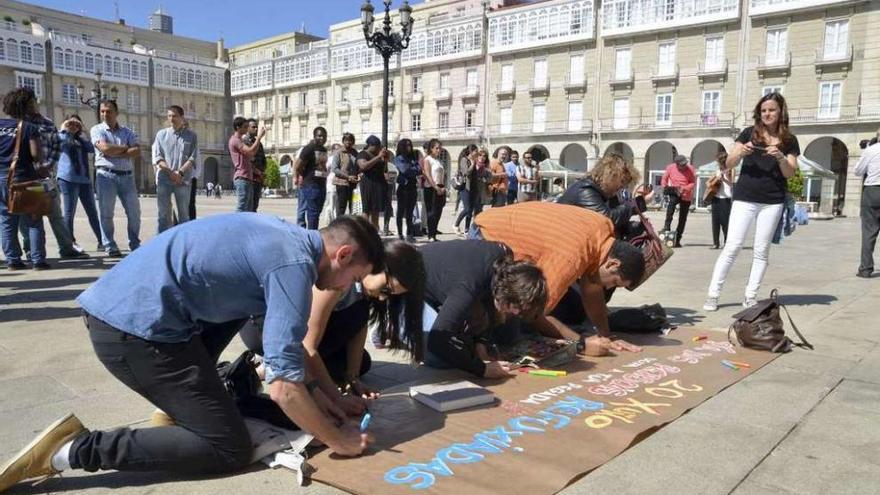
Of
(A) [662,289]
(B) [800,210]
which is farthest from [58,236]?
(B) [800,210]

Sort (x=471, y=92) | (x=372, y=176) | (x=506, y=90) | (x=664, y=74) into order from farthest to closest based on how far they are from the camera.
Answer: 1. (x=471, y=92)
2. (x=506, y=90)
3. (x=664, y=74)
4. (x=372, y=176)

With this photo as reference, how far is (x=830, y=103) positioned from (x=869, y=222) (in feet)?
90.9

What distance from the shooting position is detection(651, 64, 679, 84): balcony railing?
114 ft

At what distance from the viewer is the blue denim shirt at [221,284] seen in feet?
6.46

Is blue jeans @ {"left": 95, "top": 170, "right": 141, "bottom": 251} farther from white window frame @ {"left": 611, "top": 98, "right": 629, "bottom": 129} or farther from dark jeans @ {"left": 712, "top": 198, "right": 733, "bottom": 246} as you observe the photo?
white window frame @ {"left": 611, "top": 98, "right": 629, "bottom": 129}

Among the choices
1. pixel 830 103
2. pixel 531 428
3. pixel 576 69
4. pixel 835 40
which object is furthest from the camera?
pixel 576 69

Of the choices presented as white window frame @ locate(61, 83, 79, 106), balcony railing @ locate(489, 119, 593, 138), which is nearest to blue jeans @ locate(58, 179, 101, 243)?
balcony railing @ locate(489, 119, 593, 138)

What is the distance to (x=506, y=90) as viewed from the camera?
41.3 metres

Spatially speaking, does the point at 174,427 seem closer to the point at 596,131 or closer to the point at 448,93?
the point at 596,131

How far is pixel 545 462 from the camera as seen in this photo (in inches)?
92.7

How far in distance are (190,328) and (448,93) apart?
143 feet

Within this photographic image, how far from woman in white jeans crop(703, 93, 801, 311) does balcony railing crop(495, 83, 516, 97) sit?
36.9 meters

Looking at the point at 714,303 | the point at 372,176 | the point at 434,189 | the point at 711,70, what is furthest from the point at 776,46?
the point at 714,303

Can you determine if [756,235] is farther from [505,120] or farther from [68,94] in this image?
[68,94]
